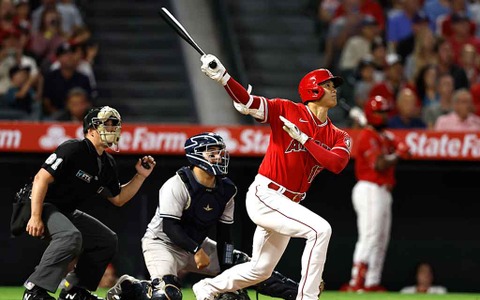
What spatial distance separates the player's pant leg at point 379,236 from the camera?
11297mm

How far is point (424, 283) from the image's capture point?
38.9 ft

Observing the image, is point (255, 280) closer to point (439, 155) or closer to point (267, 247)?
point (267, 247)

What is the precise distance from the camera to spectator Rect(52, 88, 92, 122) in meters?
11.9

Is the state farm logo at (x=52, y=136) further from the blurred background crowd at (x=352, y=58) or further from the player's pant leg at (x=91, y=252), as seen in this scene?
the player's pant leg at (x=91, y=252)

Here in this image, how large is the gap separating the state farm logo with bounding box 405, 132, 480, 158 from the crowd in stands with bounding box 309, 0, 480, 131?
586mm

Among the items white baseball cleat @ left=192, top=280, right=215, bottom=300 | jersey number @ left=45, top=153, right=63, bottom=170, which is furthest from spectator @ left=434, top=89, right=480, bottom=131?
jersey number @ left=45, top=153, right=63, bottom=170

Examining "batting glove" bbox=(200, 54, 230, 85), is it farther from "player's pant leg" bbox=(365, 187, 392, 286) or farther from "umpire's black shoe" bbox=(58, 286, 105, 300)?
"player's pant leg" bbox=(365, 187, 392, 286)

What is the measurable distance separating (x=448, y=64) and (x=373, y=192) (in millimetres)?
2934

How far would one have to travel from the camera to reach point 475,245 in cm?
1206

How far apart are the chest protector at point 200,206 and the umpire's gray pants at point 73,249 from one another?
63cm

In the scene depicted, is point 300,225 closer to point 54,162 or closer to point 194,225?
point 194,225

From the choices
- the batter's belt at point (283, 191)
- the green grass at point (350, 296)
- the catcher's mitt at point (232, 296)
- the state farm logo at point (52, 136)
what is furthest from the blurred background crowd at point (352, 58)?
the batter's belt at point (283, 191)

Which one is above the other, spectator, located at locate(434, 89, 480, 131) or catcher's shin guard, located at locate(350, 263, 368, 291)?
spectator, located at locate(434, 89, 480, 131)

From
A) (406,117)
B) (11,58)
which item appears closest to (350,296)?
(406,117)
